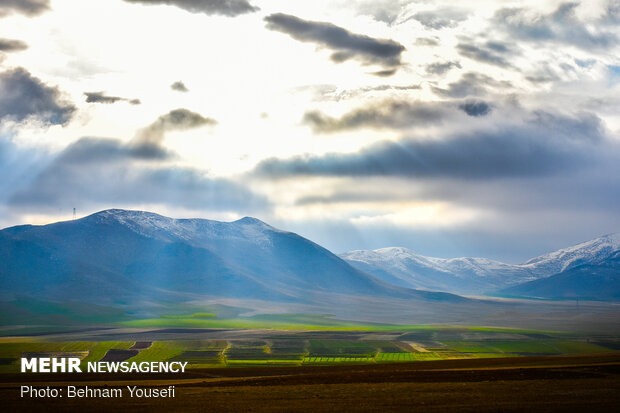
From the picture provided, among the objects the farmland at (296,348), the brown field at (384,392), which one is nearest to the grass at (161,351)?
the farmland at (296,348)

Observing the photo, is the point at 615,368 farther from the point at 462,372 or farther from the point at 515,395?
the point at 515,395

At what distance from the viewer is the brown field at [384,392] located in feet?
167

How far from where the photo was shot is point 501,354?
5113 inches

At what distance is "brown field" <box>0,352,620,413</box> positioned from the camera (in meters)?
51.0

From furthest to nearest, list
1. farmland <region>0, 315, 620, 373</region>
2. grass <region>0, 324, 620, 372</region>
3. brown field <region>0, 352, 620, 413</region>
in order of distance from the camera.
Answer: farmland <region>0, 315, 620, 373</region> < grass <region>0, 324, 620, 372</region> < brown field <region>0, 352, 620, 413</region>

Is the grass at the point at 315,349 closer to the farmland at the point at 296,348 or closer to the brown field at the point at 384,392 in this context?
the farmland at the point at 296,348

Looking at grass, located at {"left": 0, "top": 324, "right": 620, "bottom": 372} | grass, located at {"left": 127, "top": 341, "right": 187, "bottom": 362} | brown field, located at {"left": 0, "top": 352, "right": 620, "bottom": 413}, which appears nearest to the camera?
brown field, located at {"left": 0, "top": 352, "right": 620, "bottom": 413}

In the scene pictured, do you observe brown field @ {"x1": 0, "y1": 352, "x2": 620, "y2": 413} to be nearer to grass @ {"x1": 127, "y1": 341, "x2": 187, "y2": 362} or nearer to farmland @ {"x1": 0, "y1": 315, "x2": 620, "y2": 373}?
farmland @ {"x1": 0, "y1": 315, "x2": 620, "y2": 373}

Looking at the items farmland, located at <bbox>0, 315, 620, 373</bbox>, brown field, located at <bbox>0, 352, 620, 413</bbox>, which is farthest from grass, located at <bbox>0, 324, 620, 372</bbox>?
brown field, located at <bbox>0, 352, 620, 413</bbox>

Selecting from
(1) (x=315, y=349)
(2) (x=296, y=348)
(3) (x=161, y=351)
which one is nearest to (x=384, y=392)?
Answer: (1) (x=315, y=349)

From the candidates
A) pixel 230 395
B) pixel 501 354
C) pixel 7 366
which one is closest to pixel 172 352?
pixel 7 366

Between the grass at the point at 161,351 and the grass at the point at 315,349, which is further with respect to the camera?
the grass at the point at 161,351

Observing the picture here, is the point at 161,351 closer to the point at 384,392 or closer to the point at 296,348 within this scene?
the point at 296,348

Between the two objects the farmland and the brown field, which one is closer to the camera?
the brown field
